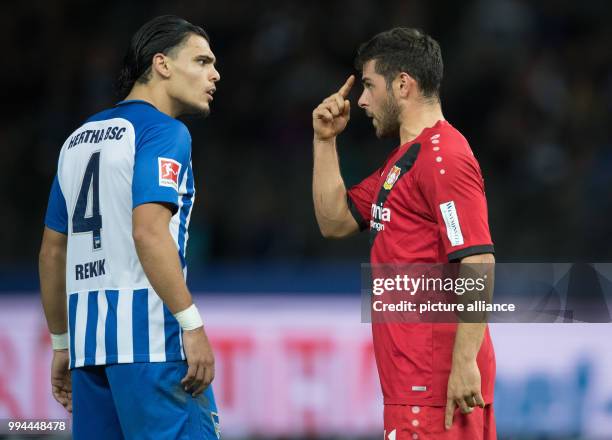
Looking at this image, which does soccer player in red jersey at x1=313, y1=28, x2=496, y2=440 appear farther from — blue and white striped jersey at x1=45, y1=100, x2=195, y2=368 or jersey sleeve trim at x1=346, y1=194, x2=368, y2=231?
blue and white striped jersey at x1=45, y1=100, x2=195, y2=368

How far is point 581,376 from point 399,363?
3109 mm

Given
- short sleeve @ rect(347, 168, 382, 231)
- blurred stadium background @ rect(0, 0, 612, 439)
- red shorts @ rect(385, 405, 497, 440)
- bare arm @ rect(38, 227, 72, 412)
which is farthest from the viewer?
blurred stadium background @ rect(0, 0, 612, 439)

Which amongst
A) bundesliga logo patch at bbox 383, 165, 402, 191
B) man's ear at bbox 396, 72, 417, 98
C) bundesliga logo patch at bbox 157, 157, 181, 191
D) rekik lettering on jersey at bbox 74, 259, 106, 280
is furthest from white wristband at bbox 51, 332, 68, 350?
man's ear at bbox 396, 72, 417, 98

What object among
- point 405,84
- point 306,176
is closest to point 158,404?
point 405,84

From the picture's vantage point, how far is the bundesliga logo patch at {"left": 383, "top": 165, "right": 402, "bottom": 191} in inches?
162

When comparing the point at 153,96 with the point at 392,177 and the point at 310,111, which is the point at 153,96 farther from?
the point at 310,111

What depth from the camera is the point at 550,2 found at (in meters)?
10.1

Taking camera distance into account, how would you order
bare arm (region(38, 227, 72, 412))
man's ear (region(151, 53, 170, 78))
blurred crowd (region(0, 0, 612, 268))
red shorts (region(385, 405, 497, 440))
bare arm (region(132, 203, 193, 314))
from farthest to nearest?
blurred crowd (region(0, 0, 612, 268)) < bare arm (region(38, 227, 72, 412)) < man's ear (region(151, 53, 170, 78)) < red shorts (region(385, 405, 497, 440)) < bare arm (region(132, 203, 193, 314))

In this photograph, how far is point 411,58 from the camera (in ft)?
14.0

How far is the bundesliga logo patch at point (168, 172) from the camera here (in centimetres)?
380

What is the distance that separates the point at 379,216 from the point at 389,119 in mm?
407

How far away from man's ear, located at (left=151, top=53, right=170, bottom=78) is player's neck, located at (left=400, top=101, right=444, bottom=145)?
918mm

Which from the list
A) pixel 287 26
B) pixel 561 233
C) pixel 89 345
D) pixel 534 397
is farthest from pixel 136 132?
pixel 287 26

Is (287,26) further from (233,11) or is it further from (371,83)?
(371,83)
